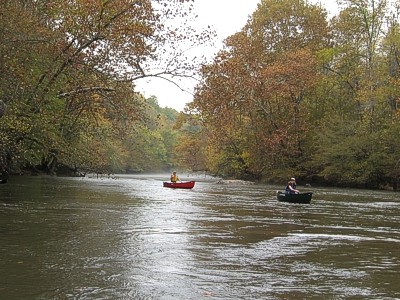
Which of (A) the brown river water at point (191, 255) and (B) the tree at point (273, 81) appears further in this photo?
(B) the tree at point (273, 81)

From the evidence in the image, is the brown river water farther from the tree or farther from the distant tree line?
the tree

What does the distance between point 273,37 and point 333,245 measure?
42534 millimetres

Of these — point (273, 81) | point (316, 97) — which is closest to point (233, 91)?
point (273, 81)

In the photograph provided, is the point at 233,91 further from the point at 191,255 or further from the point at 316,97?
the point at 316,97

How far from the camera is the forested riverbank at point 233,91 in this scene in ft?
→ 67.2

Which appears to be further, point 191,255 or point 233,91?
point 233,91

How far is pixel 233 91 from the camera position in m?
26.2

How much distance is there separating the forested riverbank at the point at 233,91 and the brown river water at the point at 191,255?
5.27m

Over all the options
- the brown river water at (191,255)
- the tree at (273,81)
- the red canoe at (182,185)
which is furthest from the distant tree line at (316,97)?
the brown river water at (191,255)

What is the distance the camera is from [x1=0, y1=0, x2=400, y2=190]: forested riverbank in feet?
67.2

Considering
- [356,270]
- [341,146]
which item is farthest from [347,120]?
[356,270]

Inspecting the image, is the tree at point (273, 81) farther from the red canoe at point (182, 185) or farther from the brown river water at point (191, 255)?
the brown river water at point (191, 255)

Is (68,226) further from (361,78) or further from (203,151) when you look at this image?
(203,151)

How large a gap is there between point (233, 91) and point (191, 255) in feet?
54.5
